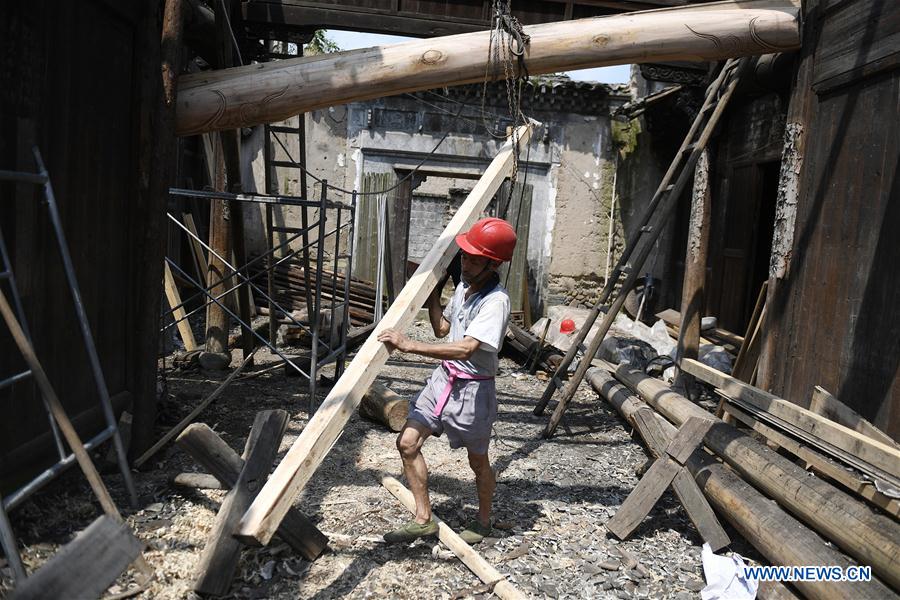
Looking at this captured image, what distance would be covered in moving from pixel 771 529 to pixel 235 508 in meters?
2.66

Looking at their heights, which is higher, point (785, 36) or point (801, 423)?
point (785, 36)

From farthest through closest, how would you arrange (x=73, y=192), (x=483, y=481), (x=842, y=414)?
1. (x=842, y=414)
2. (x=73, y=192)
3. (x=483, y=481)

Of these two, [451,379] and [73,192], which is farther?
[73,192]

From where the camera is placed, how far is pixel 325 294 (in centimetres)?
1136

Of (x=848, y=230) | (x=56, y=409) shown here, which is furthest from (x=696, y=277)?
(x=56, y=409)

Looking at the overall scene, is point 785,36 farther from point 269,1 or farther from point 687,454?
point 269,1

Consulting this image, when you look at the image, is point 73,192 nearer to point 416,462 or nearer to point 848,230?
point 416,462

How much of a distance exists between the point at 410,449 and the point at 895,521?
2.25 meters

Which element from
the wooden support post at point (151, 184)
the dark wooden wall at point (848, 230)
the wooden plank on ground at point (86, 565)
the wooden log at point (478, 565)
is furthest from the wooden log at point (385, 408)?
the wooden plank on ground at point (86, 565)

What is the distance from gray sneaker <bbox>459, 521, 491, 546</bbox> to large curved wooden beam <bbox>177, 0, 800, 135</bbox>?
112 inches

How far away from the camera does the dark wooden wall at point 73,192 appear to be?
332 centimetres

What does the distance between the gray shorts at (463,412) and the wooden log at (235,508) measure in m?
0.74

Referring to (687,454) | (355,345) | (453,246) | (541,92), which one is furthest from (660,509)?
(541,92)

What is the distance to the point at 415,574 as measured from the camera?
3.36 metres
